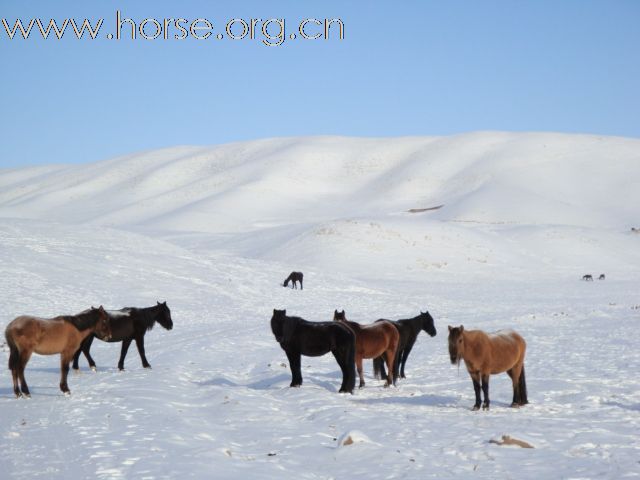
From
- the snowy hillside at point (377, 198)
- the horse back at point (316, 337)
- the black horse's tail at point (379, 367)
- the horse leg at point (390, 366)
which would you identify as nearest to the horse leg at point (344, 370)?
the horse back at point (316, 337)

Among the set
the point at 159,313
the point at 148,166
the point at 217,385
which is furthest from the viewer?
the point at 148,166

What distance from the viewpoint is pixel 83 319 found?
553 inches

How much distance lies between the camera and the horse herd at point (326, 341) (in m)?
12.6

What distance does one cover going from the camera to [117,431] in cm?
1034

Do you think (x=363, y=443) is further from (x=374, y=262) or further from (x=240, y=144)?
(x=240, y=144)

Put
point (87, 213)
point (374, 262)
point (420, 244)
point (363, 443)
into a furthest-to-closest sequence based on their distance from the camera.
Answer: point (87, 213)
point (420, 244)
point (374, 262)
point (363, 443)

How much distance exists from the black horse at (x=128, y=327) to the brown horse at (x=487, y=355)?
771 centimetres

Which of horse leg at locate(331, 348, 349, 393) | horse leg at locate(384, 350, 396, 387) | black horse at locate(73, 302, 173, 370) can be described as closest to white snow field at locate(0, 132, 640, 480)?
horse leg at locate(331, 348, 349, 393)

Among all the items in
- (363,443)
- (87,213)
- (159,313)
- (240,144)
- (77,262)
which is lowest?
(363,443)

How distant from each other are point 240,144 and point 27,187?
49.7 meters

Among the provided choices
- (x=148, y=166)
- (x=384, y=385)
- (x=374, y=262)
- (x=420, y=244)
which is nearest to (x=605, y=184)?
(x=420, y=244)

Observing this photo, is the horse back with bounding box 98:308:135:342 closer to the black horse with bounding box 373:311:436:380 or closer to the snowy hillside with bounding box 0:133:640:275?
the black horse with bounding box 373:311:436:380

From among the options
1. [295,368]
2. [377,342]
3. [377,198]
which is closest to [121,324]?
[295,368]

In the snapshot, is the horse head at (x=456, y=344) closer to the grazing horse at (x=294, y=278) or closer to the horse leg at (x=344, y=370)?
the horse leg at (x=344, y=370)
